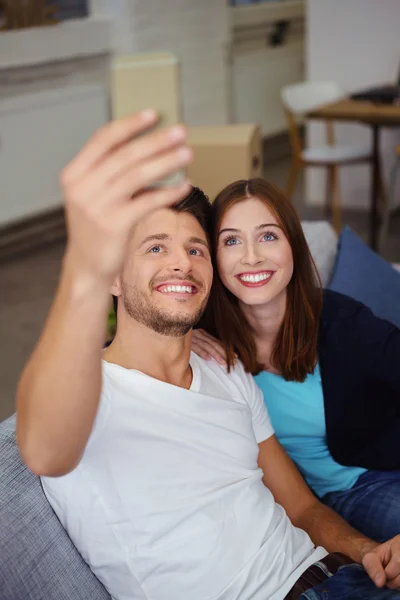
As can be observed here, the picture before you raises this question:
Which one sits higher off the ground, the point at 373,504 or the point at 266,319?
the point at 266,319

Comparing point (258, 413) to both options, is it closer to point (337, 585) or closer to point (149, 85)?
point (337, 585)

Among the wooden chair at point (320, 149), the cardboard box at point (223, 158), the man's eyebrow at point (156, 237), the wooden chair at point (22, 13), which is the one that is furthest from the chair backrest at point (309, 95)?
the man's eyebrow at point (156, 237)

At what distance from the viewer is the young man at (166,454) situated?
0.90 m

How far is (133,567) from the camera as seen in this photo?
3.84 feet

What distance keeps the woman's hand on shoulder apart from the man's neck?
0.53ft

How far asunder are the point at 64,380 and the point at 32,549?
1.34ft

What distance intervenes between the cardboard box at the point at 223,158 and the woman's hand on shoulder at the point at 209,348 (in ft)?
7.03

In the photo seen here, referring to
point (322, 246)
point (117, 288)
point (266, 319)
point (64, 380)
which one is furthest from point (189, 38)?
point (64, 380)

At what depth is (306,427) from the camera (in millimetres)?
1669

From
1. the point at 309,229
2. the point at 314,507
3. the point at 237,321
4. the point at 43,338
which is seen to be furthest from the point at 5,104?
the point at 43,338

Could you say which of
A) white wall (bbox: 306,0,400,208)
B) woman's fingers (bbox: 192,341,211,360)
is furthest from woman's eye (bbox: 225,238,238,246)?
white wall (bbox: 306,0,400,208)

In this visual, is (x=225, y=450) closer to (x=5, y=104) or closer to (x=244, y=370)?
(x=244, y=370)

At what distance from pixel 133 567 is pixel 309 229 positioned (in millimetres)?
1400

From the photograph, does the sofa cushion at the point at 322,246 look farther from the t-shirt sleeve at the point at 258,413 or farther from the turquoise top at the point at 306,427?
the t-shirt sleeve at the point at 258,413
